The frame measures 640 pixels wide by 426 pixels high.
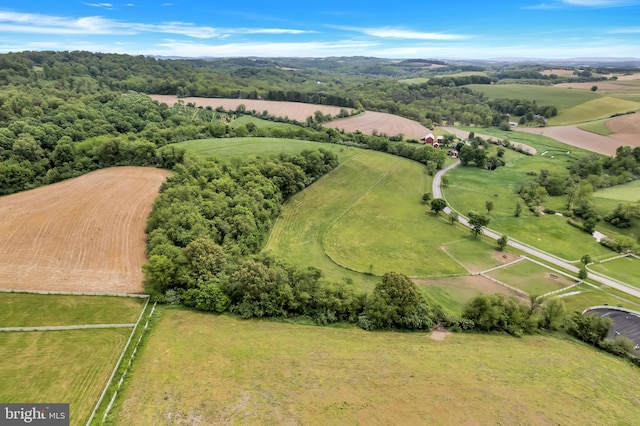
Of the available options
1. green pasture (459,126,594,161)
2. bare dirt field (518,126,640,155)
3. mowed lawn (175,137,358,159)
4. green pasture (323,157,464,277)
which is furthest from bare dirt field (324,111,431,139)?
bare dirt field (518,126,640,155)

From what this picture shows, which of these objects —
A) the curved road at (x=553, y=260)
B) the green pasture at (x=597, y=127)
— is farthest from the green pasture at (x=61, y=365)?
the green pasture at (x=597, y=127)

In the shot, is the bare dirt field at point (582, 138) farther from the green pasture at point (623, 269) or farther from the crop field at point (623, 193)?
the green pasture at point (623, 269)

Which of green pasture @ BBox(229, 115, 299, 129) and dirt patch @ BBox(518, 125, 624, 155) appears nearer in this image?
dirt patch @ BBox(518, 125, 624, 155)

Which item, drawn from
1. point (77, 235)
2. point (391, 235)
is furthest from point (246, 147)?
point (77, 235)

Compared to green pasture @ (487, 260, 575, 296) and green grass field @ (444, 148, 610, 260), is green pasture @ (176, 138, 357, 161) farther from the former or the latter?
green pasture @ (487, 260, 575, 296)

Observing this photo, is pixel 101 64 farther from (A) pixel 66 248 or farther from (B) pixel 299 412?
(B) pixel 299 412
